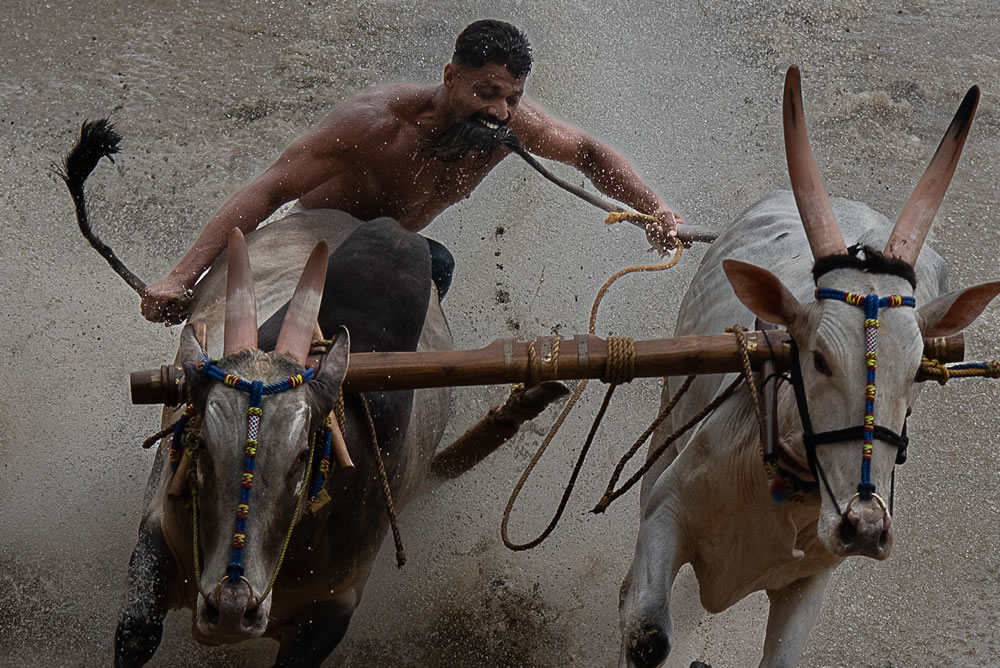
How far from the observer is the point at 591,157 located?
217 inches

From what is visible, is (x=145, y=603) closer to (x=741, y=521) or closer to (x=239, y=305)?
(x=239, y=305)

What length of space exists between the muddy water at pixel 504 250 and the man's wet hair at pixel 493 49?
1671 mm

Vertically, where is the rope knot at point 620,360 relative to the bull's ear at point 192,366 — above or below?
below

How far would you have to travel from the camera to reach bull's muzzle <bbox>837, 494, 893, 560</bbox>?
3031 millimetres

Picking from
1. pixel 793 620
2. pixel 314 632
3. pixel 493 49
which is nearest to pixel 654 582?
pixel 793 620

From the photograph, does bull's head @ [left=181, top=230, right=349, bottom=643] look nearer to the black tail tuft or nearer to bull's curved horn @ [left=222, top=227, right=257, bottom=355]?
bull's curved horn @ [left=222, top=227, right=257, bottom=355]

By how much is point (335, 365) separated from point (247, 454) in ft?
1.10

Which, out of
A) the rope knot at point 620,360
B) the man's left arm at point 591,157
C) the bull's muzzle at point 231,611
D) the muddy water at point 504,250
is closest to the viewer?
the bull's muzzle at point 231,611

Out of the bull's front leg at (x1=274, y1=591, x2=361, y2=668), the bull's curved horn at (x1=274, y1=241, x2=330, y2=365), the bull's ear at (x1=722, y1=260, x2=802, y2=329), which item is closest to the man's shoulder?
the bull's curved horn at (x1=274, y1=241, x2=330, y2=365)

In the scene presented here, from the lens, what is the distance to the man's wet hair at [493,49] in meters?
4.98

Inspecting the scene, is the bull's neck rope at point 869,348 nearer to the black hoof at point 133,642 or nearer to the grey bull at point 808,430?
the grey bull at point 808,430

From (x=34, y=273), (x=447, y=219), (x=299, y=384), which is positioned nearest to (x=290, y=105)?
(x=447, y=219)

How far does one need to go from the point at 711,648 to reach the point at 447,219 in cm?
276

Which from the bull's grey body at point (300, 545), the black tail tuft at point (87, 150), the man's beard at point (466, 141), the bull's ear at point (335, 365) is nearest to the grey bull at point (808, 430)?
the bull's grey body at point (300, 545)
